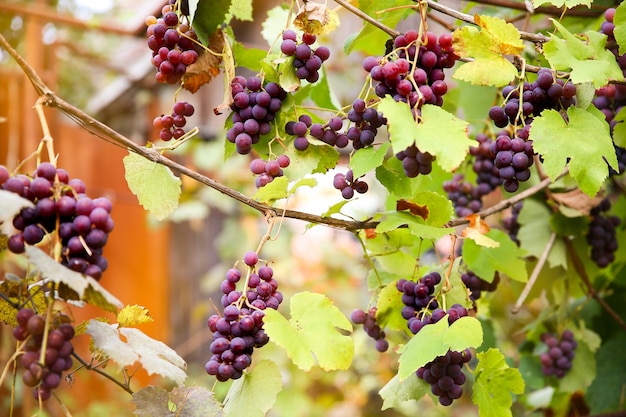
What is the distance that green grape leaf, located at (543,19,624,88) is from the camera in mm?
883

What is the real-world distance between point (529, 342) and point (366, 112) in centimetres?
96

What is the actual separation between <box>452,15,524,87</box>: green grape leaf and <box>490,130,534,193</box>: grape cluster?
81 mm

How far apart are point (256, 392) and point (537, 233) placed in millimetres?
776

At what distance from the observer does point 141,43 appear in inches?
163

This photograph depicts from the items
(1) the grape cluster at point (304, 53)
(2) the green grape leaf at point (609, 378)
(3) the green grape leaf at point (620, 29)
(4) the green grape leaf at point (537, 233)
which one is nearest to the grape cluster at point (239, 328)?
(1) the grape cluster at point (304, 53)

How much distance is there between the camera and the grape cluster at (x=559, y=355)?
1.45 m

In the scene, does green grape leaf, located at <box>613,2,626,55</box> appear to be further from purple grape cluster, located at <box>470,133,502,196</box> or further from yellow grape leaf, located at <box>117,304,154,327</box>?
yellow grape leaf, located at <box>117,304,154,327</box>

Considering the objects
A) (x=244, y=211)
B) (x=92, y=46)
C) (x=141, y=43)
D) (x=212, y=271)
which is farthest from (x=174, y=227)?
(x=92, y=46)

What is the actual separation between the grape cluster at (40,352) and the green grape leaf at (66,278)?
0.14 ft

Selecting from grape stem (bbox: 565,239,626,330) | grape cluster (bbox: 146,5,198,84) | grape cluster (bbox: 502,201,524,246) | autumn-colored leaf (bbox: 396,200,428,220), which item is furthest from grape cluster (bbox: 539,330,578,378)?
grape cluster (bbox: 146,5,198,84)

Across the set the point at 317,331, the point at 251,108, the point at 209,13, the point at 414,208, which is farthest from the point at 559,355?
the point at 209,13

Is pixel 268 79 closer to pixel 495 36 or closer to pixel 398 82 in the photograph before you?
pixel 398 82

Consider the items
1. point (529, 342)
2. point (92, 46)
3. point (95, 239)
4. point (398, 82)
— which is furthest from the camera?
point (92, 46)

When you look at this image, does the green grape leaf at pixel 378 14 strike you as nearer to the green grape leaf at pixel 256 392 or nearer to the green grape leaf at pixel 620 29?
the green grape leaf at pixel 620 29
